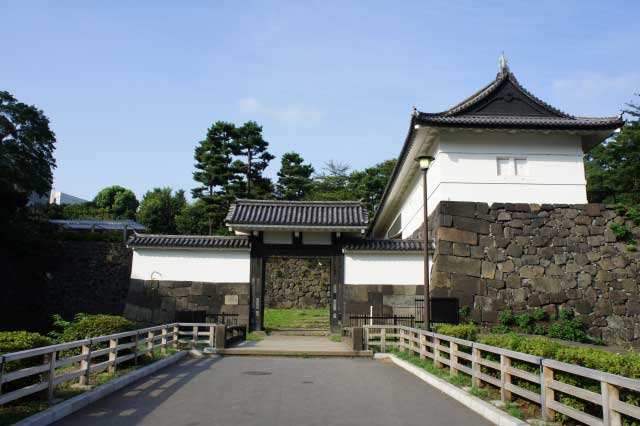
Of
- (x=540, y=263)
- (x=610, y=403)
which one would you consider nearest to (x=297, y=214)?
(x=540, y=263)

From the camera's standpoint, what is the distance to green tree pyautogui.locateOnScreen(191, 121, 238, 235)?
35.2 metres

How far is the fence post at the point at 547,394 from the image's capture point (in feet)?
18.3

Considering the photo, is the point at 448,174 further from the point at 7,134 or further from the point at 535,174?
the point at 7,134

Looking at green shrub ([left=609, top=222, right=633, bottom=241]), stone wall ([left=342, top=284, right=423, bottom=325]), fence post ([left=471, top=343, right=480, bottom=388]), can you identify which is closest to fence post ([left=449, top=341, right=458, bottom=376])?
fence post ([left=471, top=343, right=480, bottom=388])

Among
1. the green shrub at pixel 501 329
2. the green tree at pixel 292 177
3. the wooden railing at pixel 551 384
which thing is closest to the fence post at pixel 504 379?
the wooden railing at pixel 551 384

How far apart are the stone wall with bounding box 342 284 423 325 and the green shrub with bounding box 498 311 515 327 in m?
2.75

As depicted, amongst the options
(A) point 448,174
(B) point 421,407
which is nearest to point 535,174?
(A) point 448,174

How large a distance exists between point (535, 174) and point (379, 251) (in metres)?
5.96

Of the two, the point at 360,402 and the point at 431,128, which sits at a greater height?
the point at 431,128

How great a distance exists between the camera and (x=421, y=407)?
Answer: 271 inches

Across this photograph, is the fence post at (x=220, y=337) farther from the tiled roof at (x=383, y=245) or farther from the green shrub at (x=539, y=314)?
the green shrub at (x=539, y=314)

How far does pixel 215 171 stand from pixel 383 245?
68.7 ft

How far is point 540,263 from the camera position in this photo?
1672cm

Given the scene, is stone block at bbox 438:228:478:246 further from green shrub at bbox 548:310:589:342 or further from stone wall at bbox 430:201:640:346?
green shrub at bbox 548:310:589:342
